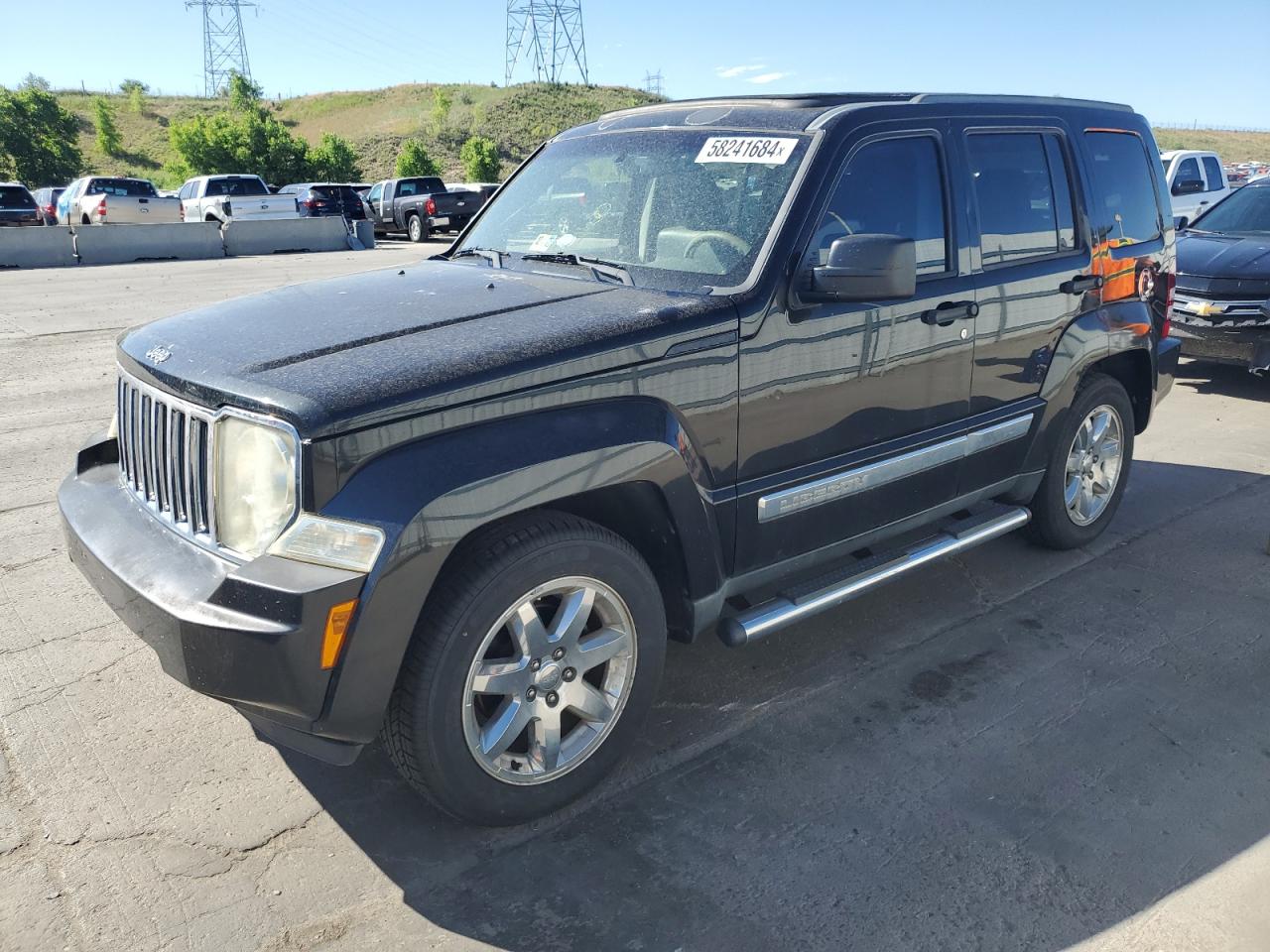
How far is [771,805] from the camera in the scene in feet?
10.1

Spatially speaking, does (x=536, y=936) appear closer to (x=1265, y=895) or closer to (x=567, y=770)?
(x=567, y=770)

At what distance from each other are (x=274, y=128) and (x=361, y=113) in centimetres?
4415

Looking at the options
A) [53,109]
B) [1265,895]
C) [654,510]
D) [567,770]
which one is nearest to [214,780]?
[567,770]

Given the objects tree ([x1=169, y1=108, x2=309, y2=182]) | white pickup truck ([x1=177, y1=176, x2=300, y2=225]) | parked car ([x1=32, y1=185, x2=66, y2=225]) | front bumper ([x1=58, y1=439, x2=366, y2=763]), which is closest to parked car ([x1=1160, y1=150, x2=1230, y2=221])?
front bumper ([x1=58, y1=439, x2=366, y2=763])

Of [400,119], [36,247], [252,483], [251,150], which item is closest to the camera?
[252,483]

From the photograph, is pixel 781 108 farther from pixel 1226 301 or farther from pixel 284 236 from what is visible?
pixel 284 236

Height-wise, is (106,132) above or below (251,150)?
above

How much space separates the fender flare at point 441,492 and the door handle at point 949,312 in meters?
1.43

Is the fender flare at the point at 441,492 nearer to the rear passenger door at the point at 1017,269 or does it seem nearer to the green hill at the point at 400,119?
the rear passenger door at the point at 1017,269

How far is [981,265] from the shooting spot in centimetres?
400

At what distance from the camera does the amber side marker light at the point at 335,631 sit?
7.82ft

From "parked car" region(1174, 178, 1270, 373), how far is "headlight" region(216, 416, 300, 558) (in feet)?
26.7

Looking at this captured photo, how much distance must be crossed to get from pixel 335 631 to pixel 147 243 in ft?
72.7

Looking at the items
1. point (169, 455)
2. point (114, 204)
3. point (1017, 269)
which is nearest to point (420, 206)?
point (114, 204)
